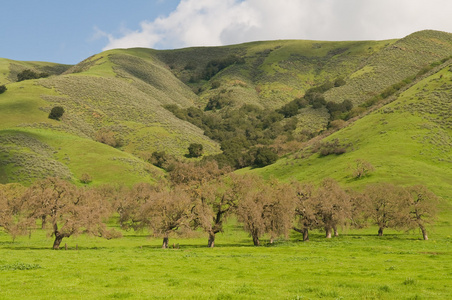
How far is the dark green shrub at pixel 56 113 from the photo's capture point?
13862 centimetres

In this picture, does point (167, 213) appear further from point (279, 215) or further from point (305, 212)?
point (305, 212)

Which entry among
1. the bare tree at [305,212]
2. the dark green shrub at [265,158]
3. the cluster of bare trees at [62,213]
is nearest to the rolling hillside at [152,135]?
the dark green shrub at [265,158]

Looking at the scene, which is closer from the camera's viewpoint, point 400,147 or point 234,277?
point 234,277

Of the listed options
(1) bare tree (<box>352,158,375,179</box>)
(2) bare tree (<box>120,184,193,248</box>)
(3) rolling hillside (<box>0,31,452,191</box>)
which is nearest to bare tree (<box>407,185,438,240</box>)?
(3) rolling hillside (<box>0,31,452,191</box>)

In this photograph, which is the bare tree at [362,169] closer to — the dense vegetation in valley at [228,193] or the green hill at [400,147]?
the dense vegetation in valley at [228,193]

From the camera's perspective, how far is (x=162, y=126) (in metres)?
160

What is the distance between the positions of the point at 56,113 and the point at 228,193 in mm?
111010

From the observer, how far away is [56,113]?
139 m

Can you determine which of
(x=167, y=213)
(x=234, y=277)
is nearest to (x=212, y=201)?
(x=167, y=213)

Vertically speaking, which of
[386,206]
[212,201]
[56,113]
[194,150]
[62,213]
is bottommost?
[62,213]

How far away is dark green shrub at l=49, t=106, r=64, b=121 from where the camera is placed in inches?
5458

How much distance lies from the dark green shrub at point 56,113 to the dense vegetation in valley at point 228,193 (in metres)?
0.51

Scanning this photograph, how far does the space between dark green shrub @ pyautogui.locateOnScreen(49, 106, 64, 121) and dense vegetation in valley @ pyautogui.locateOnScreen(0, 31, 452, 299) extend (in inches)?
20.0

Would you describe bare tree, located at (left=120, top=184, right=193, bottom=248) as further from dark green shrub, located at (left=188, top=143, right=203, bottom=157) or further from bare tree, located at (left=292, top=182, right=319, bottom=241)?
dark green shrub, located at (left=188, top=143, right=203, bottom=157)
